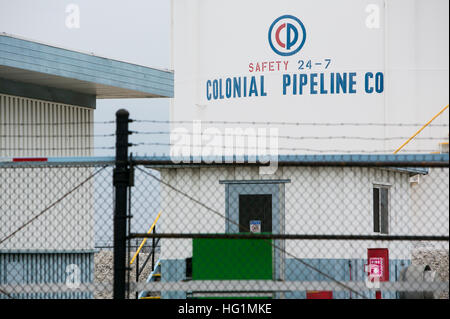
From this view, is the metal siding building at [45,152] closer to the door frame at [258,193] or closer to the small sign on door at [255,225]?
the door frame at [258,193]

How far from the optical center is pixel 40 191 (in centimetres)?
1582

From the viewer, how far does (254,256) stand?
12.4 meters

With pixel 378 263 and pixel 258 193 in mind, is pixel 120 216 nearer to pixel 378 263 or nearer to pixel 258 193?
pixel 258 193

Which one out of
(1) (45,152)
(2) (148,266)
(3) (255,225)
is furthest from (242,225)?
(2) (148,266)

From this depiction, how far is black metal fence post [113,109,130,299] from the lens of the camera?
24.2 ft

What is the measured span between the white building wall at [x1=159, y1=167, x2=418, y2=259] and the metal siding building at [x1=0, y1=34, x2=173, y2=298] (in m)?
2.50

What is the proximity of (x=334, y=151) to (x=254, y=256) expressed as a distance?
9.52 feet

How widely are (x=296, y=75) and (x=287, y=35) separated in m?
0.81

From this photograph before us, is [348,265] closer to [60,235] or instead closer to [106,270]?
[60,235]

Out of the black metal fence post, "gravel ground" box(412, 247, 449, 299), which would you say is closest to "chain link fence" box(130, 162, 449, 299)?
the black metal fence post

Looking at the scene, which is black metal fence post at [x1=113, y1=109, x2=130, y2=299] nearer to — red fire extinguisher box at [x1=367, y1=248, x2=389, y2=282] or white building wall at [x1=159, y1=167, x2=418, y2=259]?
white building wall at [x1=159, y1=167, x2=418, y2=259]

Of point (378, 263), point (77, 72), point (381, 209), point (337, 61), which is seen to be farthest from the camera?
point (77, 72)

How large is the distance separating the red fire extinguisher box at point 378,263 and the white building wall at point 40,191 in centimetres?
587

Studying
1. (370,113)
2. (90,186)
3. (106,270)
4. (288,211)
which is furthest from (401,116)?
(106,270)
